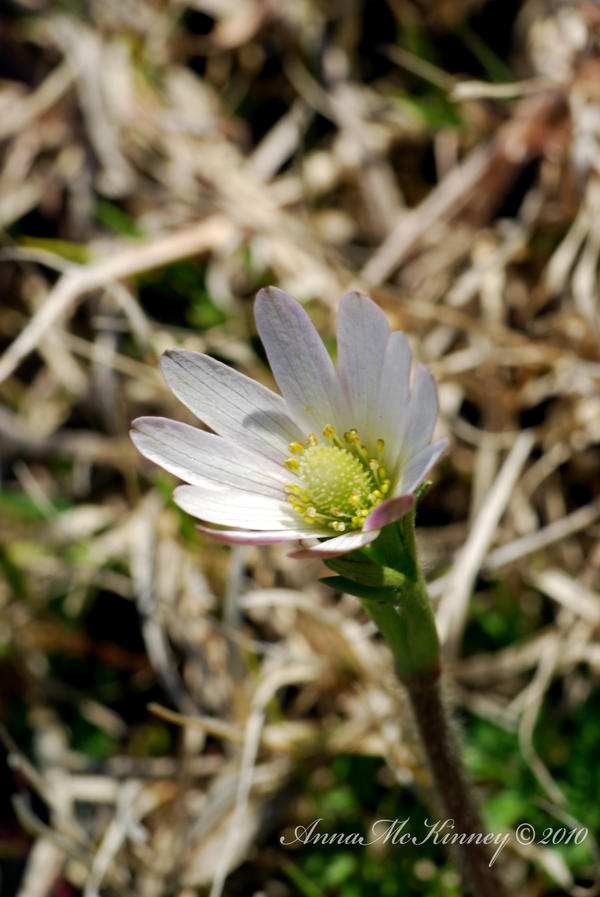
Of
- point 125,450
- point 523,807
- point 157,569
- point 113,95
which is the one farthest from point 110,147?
point 523,807

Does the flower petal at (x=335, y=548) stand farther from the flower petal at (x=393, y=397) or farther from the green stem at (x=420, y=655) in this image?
the flower petal at (x=393, y=397)

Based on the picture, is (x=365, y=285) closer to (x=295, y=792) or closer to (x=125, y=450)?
(x=125, y=450)

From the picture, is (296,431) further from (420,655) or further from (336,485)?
(420,655)

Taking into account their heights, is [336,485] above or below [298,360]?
below
